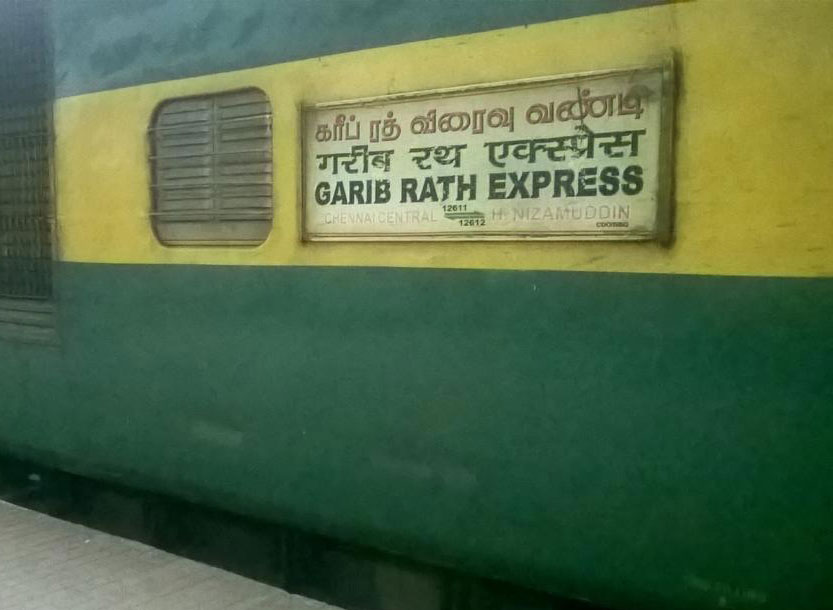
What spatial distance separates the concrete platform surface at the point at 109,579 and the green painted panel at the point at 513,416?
372 millimetres

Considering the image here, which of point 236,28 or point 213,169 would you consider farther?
point 213,169

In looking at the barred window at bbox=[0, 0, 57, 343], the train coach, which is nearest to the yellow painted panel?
the train coach

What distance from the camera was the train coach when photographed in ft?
7.68

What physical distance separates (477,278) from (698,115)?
0.83 m

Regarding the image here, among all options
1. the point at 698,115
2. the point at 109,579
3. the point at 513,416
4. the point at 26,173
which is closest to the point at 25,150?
the point at 26,173

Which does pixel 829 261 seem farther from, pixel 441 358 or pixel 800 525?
pixel 441 358

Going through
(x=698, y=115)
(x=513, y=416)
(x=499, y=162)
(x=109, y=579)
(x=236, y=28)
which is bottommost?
(x=109, y=579)

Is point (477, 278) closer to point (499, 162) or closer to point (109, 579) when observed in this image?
point (499, 162)

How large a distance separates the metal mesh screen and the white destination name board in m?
1.85

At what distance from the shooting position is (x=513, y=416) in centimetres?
280

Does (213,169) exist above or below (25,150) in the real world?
below

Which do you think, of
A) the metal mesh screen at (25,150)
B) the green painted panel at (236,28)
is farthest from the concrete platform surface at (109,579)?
the green painted panel at (236,28)

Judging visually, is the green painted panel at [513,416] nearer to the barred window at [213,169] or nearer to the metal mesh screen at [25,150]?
the barred window at [213,169]

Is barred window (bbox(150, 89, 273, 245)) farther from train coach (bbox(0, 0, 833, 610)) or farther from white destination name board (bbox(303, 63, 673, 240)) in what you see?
white destination name board (bbox(303, 63, 673, 240))
